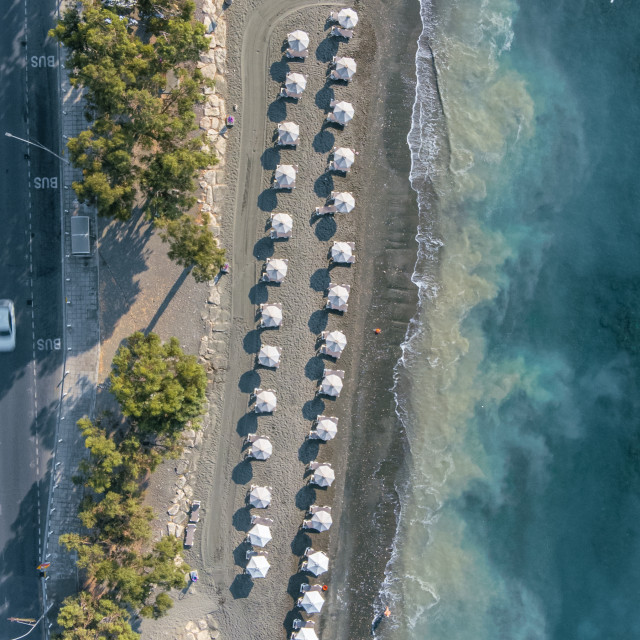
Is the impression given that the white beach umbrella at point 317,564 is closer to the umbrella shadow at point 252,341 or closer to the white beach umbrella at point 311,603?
the white beach umbrella at point 311,603

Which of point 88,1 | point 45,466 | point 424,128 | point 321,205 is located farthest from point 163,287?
point 424,128

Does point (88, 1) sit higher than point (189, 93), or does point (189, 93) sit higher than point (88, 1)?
point (88, 1)

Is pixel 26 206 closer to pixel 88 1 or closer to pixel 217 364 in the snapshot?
pixel 88 1

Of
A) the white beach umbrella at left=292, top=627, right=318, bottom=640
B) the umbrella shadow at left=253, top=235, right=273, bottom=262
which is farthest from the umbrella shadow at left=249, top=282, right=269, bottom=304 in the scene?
the white beach umbrella at left=292, top=627, right=318, bottom=640

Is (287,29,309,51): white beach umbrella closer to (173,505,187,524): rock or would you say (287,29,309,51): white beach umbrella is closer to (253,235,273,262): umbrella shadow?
(253,235,273,262): umbrella shadow

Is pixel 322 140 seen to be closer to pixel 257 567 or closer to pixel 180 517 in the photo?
pixel 180 517
